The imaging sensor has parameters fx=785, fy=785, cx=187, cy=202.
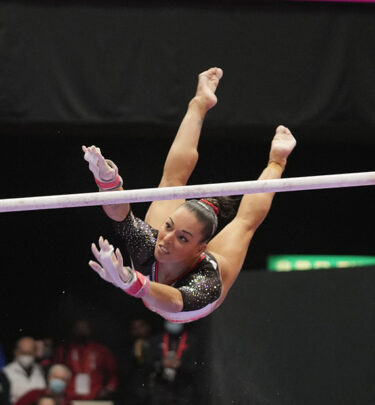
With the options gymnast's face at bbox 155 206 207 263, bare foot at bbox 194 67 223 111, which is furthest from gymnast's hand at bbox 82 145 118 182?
bare foot at bbox 194 67 223 111

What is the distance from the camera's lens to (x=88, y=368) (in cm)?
514

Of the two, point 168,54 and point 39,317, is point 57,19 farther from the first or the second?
point 39,317

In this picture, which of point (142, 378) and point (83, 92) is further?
point (142, 378)

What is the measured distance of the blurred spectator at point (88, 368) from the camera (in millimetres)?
5059

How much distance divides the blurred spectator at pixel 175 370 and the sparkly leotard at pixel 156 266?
5.91 ft

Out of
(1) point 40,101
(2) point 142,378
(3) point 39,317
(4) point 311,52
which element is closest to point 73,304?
(3) point 39,317

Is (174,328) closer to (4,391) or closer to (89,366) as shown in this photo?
(89,366)

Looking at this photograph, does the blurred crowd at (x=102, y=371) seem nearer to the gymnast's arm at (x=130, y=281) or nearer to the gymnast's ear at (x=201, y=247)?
the gymnast's ear at (x=201, y=247)

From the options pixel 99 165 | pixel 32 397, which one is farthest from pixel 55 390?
pixel 99 165

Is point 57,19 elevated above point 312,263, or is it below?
above

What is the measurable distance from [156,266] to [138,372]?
2.08m

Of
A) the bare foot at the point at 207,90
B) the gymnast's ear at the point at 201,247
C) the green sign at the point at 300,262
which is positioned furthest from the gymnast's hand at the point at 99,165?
the green sign at the point at 300,262

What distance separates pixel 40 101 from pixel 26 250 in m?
1.31

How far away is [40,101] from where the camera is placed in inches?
187
